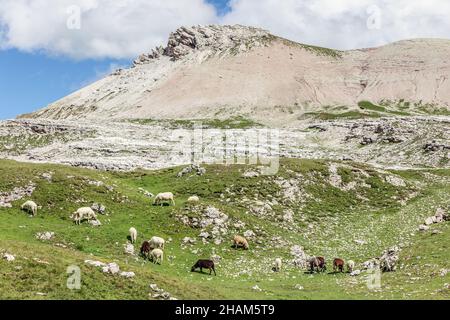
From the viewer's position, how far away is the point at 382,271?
3591 centimetres

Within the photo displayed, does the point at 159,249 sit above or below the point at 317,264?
above

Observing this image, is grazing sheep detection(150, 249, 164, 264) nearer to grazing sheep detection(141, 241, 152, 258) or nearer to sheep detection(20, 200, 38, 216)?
grazing sheep detection(141, 241, 152, 258)

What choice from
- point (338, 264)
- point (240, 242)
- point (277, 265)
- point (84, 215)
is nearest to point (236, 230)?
point (240, 242)

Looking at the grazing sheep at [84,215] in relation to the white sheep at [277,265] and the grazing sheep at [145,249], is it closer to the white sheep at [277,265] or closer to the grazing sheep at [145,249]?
the grazing sheep at [145,249]

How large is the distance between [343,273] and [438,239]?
9.69 metres

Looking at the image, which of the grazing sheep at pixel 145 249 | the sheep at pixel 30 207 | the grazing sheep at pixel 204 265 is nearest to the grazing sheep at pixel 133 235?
the grazing sheep at pixel 145 249

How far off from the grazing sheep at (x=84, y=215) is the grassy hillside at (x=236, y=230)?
850 millimetres

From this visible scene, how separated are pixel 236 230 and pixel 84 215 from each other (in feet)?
45.2

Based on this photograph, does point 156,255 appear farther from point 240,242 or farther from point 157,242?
point 240,242

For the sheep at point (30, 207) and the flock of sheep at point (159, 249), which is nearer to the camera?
the flock of sheep at point (159, 249)

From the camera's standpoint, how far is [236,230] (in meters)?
43.7

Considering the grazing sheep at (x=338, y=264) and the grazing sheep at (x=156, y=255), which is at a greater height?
the grazing sheep at (x=156, y=255)

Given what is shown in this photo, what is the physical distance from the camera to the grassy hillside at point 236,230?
25547mm
